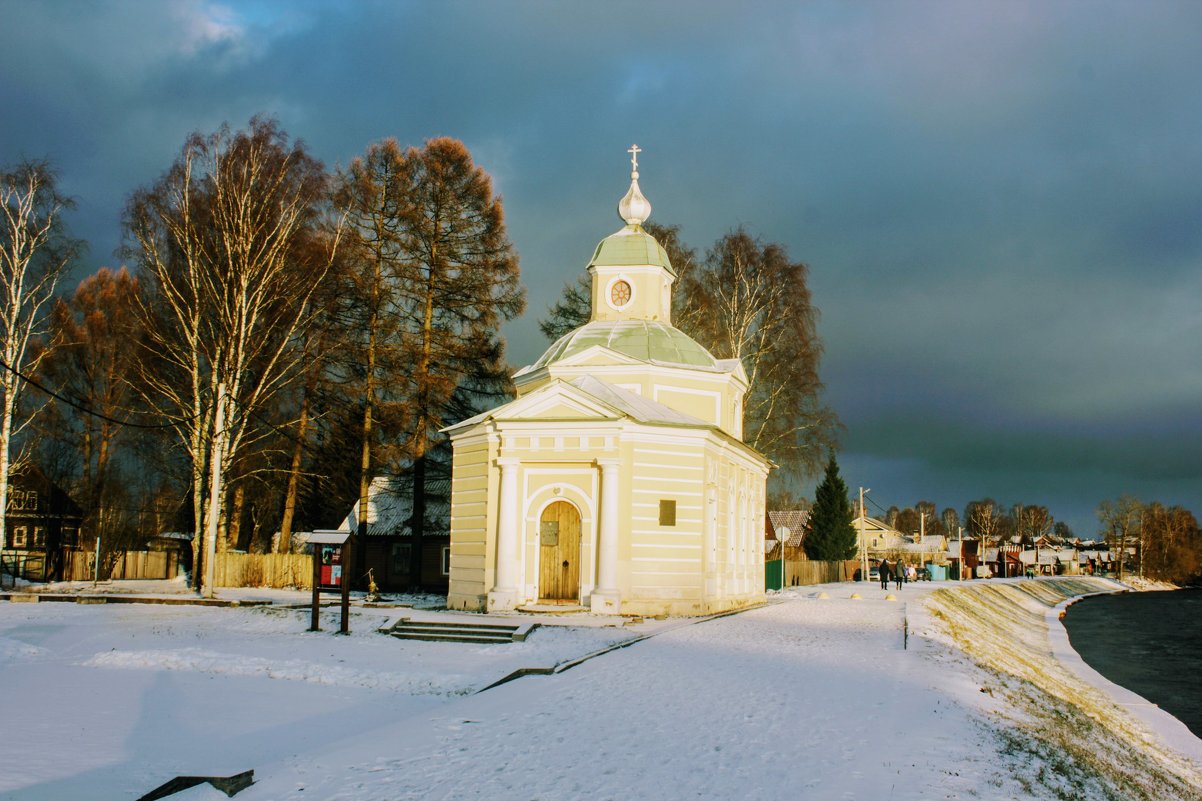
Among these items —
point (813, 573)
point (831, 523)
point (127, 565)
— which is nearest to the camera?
point (127, 565)

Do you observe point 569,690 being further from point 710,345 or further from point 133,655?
point 710,345

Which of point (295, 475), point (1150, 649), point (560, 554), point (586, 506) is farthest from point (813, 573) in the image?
point (586, 506)

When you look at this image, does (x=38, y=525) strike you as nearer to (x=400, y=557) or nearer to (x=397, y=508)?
(x=397, y=508)

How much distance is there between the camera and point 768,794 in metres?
8.74

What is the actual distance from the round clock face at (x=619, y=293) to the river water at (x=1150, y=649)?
1882 cm

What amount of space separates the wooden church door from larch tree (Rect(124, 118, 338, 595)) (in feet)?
29.6

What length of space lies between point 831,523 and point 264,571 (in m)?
37.7

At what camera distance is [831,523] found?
62656mm

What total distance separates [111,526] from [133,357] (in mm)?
12996

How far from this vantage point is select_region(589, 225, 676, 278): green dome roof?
33266mm

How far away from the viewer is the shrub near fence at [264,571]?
115 feet

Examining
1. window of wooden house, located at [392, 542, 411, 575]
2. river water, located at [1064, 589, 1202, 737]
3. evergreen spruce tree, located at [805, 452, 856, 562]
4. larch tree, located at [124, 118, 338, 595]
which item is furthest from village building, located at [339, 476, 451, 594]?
evergreen spruce tree, located at [805, 452, 856, 562]

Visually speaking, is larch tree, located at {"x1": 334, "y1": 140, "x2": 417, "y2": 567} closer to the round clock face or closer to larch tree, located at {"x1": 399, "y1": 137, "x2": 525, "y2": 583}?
larch tree, located at {"x1": 399, "y1": 137, "x2": 525, "y2": 583}

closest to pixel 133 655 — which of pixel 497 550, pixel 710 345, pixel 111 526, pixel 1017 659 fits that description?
pixel 497 550
